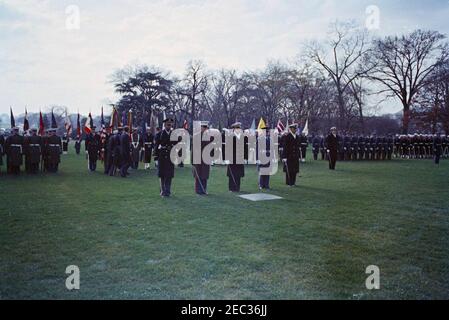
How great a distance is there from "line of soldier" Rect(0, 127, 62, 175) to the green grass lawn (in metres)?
5.68

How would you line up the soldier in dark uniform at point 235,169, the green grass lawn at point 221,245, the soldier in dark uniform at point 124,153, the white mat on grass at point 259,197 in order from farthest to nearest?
the soldier in dark uniform at point 124,153 → the soldier in dark uniform at point 235,169 → the white mat on grass at point 259,197 → the green grass lawn at point 221,245

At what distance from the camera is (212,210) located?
8.47m

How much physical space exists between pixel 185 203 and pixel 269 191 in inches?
129

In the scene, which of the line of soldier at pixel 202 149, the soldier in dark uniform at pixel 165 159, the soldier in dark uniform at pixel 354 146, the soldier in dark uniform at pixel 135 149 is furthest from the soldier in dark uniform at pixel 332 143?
the soldier in dark uniform at pixel 165 159

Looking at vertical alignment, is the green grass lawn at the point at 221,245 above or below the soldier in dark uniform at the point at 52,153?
below

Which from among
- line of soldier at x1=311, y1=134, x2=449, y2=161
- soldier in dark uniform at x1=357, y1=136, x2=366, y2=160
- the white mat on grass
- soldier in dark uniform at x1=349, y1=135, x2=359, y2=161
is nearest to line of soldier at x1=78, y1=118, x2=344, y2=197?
the white mat on grass

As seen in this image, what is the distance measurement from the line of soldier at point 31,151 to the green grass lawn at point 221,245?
18.7 ft

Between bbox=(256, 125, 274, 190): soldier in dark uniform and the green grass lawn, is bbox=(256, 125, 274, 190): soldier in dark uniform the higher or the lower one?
the higher one

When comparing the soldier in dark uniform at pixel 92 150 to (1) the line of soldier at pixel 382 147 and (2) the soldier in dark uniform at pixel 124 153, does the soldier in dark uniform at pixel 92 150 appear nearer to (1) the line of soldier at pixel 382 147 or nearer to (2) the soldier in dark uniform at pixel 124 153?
(2) the soldier in dark uniform at pixel 124 153

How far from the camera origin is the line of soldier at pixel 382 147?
2650 centimetres

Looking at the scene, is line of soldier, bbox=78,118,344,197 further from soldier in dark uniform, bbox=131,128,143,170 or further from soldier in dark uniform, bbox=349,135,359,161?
soldier in dark uniform, bbox=349,135,359,161

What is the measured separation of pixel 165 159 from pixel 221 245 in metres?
5.27

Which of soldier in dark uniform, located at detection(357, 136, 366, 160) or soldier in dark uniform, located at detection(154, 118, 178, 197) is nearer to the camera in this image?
soldier in dark uniform, located at detection(154, 118, 178, 197)

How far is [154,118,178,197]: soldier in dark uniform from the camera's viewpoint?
10.4 meters
